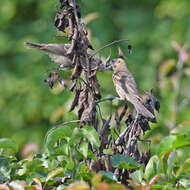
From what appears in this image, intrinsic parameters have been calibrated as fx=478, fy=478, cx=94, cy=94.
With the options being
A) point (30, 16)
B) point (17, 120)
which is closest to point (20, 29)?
point (30, 16)

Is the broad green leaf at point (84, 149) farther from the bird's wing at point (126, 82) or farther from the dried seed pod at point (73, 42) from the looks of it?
the bird's wing at point (126, 82)

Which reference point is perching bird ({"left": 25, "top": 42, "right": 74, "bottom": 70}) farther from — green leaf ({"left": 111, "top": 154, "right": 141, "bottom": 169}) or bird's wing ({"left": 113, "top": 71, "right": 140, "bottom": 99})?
green leaf ({"left": 111, "top": 154, "right": 141, "bottom": 169})

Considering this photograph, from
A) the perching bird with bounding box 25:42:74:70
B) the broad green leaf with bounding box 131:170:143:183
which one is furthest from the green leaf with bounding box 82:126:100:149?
the perching bird with bounding box 25:42:74:70

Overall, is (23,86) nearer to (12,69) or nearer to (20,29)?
(12,69)

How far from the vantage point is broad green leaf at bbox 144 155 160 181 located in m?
1.43

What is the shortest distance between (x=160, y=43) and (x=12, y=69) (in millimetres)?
2557

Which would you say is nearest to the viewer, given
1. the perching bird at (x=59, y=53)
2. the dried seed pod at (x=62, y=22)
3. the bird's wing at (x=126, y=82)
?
the dried seed pod at (x=62, y=22)

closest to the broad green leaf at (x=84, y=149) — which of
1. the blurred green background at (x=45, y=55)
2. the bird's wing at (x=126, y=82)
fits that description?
the bird's wing at (x=126, y=82)

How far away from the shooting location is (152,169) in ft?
4.78

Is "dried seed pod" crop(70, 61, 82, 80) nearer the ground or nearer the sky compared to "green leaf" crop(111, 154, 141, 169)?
nearer the sky

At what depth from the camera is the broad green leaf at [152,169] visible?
1.43m

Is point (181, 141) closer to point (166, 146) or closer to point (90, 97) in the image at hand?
point (166, 146)

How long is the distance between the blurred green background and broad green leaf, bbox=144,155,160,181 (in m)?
5.20

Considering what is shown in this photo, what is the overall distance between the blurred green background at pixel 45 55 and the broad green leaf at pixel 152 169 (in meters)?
5.20
